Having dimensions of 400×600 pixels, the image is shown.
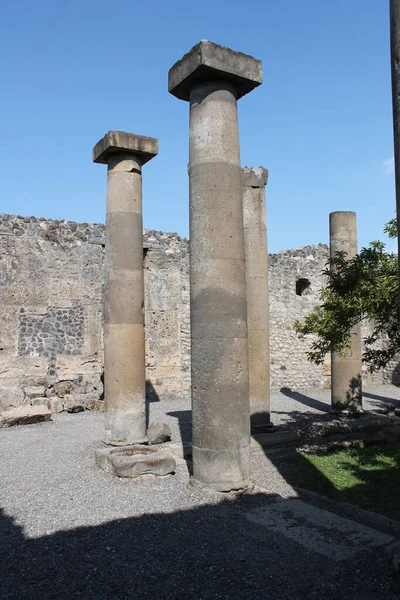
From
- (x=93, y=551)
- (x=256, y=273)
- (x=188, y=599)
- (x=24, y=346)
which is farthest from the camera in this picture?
(x=24, y=346)

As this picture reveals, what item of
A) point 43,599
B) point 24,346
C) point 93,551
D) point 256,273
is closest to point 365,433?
point 256,273

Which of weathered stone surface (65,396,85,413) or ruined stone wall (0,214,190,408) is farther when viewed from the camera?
ruined stone wall (0,214,190,408)

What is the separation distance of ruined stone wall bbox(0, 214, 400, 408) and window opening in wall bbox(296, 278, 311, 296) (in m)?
5.15

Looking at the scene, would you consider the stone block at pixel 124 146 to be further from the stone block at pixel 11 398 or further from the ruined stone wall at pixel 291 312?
the ruined stone wall at pixel 291 312

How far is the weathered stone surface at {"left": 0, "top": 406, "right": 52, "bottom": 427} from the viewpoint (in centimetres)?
1129

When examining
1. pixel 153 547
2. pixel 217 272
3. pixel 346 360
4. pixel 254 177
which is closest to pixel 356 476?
pixel 217 272

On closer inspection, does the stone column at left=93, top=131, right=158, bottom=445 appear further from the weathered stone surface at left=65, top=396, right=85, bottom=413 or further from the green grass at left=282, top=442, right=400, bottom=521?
the weathered stone surface at left=65, top=396, right=85, bottom=413

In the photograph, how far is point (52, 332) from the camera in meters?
14.8

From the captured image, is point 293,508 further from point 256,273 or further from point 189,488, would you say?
point 256,273

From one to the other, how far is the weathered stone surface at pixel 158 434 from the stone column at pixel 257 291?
1.58 metres

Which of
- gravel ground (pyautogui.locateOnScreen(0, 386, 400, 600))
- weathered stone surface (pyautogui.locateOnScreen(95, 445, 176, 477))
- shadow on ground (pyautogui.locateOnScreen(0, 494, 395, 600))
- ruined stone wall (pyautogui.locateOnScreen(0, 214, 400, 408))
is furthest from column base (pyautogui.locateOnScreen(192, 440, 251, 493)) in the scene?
ruined stone wall (pyautogui.locateOnScreen(0, 214, 400, 408))

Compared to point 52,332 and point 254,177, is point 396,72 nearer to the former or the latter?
point 254,177

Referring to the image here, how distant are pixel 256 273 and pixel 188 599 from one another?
653cm

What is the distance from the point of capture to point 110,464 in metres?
7.12
